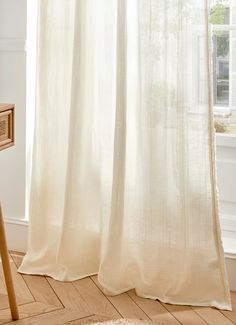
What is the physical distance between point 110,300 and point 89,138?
2.36ft

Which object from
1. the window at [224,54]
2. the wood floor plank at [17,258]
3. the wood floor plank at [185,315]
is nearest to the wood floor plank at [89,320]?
the wood floor plank at [185,315]

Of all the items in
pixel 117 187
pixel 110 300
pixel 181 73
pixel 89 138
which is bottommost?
pixel 110 300

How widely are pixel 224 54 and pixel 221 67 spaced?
0.06 m

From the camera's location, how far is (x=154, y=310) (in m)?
2.64

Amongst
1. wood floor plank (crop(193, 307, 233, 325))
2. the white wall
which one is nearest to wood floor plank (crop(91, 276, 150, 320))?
wood floor plank (crop(193, 307, 233, 325))

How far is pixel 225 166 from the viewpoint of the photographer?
3123 millimetres

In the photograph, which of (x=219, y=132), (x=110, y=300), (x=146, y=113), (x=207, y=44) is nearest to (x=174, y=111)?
(x=146, y=113)

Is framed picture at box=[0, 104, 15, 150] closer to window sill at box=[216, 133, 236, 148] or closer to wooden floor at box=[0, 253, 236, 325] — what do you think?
wooden floor at box=[0, 253, 236, 325]

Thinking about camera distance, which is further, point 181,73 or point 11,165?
point 11,165

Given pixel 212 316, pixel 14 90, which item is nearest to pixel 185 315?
pixel 212 316

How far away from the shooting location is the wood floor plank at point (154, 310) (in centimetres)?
255

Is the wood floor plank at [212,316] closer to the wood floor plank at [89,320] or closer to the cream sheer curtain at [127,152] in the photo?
the cream sheer curtain at [127,152]

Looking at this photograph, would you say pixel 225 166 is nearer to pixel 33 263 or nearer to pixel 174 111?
pixel 174 111

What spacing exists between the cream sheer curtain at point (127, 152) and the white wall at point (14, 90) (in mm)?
249
